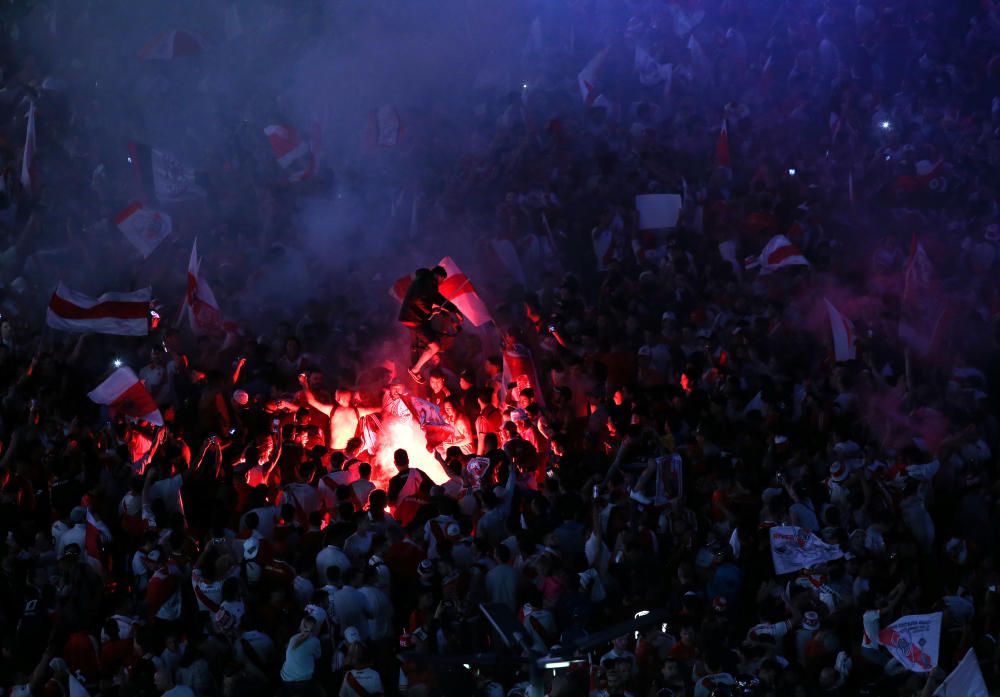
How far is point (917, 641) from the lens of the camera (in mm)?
8203

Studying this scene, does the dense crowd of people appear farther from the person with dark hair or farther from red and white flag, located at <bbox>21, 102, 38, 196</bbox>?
red and white flag, located at <bbox>21, 102, 38, 196</bbox>

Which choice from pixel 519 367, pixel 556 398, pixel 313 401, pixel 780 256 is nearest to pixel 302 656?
pixel 313 401

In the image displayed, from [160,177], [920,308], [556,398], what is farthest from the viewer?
[160,177]

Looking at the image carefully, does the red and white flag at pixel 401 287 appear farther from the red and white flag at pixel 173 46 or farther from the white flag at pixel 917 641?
the red and white flag at pixel 173 46

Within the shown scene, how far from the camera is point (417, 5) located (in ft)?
73.3

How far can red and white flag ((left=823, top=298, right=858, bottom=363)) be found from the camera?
12.0 meters

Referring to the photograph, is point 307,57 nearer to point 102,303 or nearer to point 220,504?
point 102,303

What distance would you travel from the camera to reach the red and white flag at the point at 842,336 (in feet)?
39.4

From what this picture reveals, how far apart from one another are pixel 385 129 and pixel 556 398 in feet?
22.6

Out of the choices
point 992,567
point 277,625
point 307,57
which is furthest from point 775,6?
point 277,625

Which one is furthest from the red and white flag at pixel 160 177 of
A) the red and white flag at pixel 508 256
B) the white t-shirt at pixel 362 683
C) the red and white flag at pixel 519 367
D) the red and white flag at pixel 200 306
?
the white t-shirt at pixel 362 683

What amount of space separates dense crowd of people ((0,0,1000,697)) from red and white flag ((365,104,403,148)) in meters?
0.56

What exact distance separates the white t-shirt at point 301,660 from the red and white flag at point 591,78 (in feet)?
35.9

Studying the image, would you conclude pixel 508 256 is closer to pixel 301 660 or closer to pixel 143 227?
pixel 143 227
